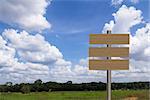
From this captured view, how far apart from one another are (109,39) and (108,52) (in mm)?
333

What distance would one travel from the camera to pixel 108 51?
9531 millimetres

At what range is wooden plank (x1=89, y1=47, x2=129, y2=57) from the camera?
9.48 metres

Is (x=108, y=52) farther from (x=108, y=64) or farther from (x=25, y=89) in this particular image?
(x=25, y=89)

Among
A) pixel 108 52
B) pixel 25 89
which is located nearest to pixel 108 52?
pixel 108 52

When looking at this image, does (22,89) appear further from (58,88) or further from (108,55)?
(108,55)

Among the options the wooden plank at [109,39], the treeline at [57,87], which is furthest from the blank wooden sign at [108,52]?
the treeline at [57,87]

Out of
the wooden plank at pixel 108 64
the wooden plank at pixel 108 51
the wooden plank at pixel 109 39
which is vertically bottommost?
the wooden plank at pixel 108 64

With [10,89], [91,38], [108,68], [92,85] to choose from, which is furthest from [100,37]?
[10,89]

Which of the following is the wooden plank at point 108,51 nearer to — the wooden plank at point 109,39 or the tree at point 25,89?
the wooden plank at point 109,39

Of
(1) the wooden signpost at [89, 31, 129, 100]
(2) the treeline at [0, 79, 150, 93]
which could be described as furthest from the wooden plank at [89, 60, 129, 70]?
(2) the treeline at [0, 79, 150, 93]

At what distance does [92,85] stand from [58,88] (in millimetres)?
4845

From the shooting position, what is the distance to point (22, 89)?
1988 inches

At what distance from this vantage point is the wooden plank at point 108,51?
9.48 metres

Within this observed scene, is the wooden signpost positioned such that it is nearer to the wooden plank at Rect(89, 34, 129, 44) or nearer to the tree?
the wooden plank at Rect(89, 34, 129, 44)
